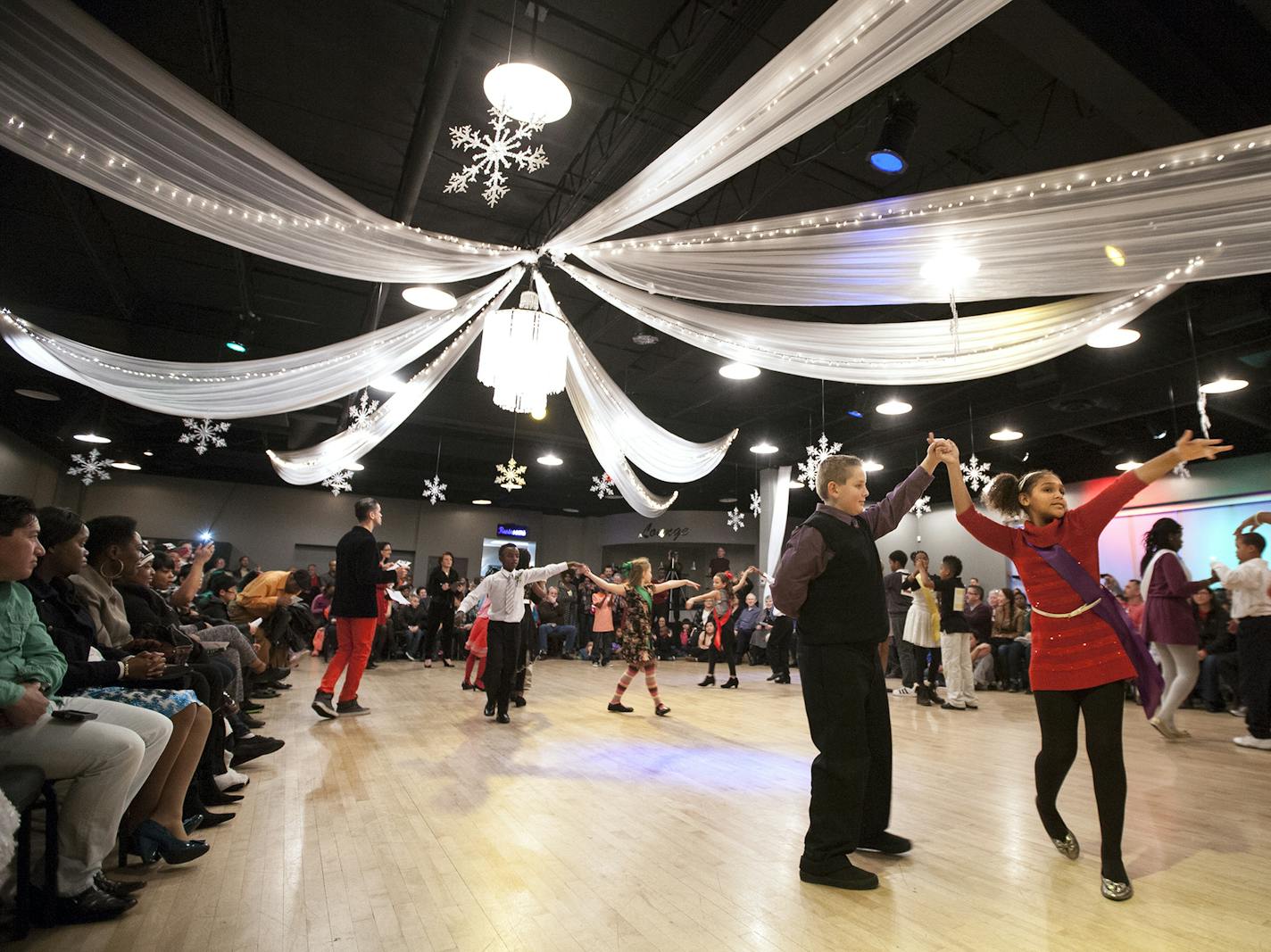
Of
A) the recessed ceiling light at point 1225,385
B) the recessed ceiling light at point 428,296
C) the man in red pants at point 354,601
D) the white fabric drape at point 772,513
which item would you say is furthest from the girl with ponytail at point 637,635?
the recessed ceiling light at point 1225,385

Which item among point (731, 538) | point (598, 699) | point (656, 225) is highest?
point (656, 225)

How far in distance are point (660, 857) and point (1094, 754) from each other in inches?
58.8

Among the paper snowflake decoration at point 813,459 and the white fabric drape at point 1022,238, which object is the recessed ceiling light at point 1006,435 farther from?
the white fabric drape at point 1022,238

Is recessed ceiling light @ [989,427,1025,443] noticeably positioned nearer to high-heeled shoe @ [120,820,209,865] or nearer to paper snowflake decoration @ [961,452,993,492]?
paper snowflake decoration @ [961,452,993,492]

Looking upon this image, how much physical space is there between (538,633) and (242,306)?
694cm

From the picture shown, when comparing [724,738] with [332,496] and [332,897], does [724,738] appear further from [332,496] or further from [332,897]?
[332,496]

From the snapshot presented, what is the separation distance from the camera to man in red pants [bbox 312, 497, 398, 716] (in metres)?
4.81

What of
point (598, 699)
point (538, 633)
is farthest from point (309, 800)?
point (538, 633)

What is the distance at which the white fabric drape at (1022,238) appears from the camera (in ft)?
7.56

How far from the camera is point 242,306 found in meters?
6.81

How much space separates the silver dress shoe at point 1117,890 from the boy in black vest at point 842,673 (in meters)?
0.60

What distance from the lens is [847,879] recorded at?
206 cm

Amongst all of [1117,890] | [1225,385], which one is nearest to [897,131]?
[1117,890]

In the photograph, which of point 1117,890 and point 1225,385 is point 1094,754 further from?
point 1225,385
